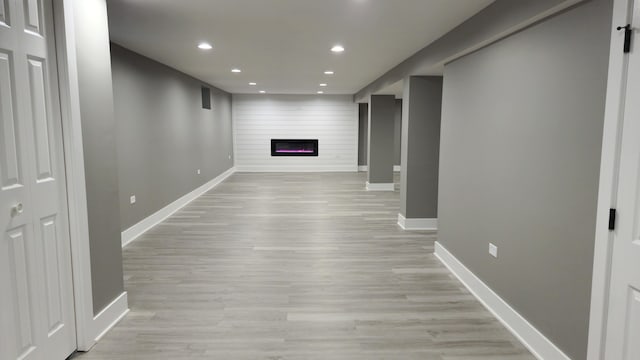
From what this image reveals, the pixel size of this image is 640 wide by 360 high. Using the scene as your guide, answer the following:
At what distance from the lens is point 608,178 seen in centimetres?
190

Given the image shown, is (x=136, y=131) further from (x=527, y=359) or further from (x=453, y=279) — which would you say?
(x=527, y=359)

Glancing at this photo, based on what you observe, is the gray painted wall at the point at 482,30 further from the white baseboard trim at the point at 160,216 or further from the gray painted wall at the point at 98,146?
the white baseboard trim at the point at 160,216

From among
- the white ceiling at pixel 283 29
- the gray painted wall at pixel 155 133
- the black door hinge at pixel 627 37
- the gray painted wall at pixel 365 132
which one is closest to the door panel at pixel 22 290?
the white ceiling at pixel 283 29

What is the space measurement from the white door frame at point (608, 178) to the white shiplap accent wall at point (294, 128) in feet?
35.6

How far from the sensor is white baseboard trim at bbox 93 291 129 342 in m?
2.70

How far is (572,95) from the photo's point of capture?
7.30 feet

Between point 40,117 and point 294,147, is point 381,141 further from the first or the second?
point 40,117

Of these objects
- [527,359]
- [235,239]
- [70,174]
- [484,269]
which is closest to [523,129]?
[484,269]

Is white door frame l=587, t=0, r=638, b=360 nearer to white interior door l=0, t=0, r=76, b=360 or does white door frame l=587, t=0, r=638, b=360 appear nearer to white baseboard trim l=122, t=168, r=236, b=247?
white interior door l=0, t=0, r=76, b=360

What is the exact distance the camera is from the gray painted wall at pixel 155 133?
490 centimetres

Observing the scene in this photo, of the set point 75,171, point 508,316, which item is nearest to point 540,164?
point 508,316

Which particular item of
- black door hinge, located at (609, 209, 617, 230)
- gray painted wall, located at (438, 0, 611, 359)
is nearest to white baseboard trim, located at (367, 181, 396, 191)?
gray painted wall, located at (438, 0, 611, 359)

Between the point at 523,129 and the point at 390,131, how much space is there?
20.4ft

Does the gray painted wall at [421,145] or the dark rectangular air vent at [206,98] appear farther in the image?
the dark rectangular air vent at [206,98]
